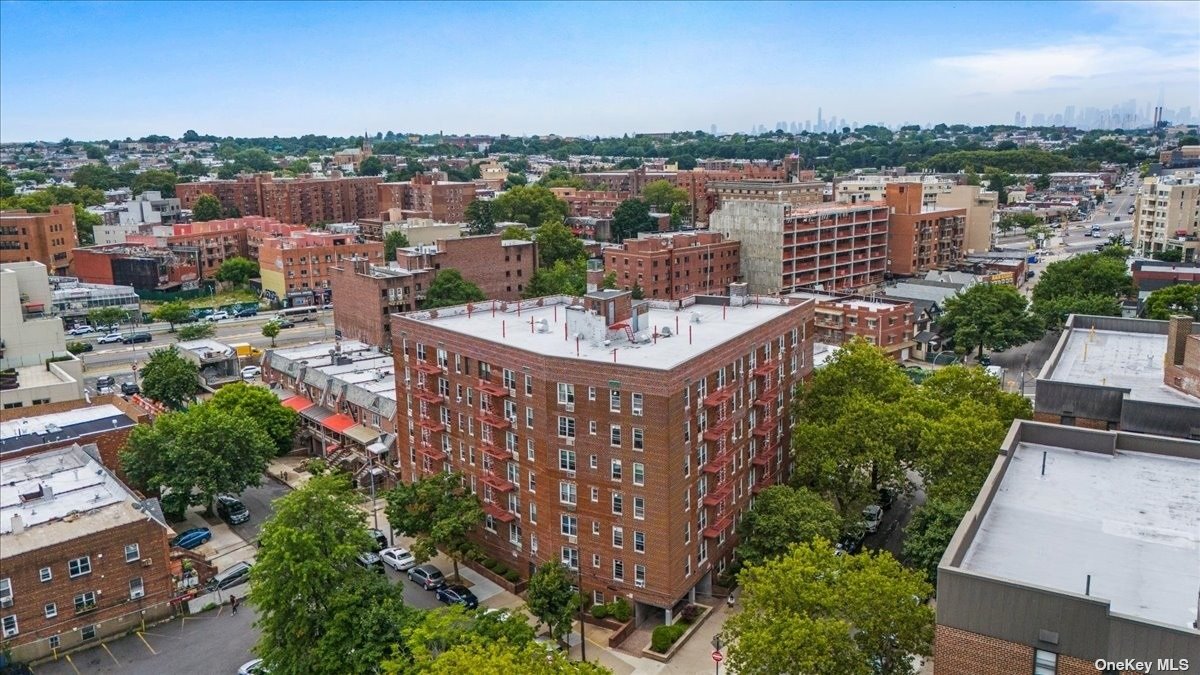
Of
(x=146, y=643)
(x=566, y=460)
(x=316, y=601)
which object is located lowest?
(x=146, y=643)

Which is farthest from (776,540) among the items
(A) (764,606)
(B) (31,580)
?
(B) (31,580)

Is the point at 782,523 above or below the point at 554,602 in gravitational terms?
above

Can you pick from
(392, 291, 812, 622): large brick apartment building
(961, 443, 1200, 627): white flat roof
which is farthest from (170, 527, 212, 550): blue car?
(961, 443, 1200, 627): white flat roof

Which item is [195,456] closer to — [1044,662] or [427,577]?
[427,577]

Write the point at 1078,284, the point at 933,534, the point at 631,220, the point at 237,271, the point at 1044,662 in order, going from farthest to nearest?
1. the point at 631,220
2. the point at 237,271
3. the point at 1078,284
4. the point at 933,534
5. the point at 1044,662

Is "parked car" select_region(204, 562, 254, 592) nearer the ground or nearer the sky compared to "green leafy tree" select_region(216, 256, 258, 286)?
nearer the ground

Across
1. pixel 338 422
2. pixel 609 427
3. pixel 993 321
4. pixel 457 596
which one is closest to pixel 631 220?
pixel 993 321

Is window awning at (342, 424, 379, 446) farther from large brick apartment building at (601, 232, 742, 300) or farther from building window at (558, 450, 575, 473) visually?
large brick apartment building at (601, 232, 742, 300)
